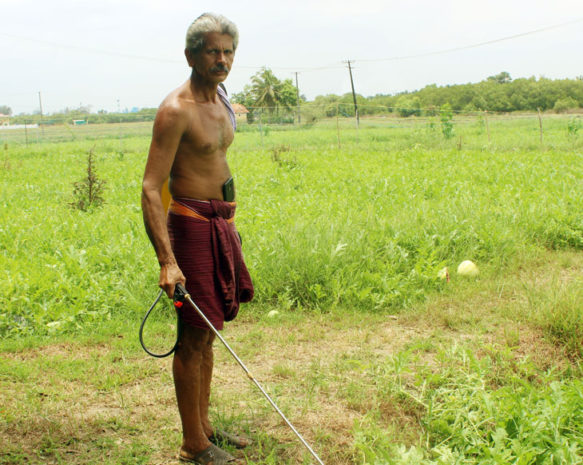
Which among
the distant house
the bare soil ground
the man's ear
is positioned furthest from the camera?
the distant house

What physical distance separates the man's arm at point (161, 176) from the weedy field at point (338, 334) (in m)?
1.20

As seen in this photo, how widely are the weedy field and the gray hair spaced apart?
2.14 meters

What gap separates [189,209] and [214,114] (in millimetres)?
501

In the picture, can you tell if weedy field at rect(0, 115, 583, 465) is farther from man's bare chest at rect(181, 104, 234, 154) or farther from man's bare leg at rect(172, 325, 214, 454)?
man's bare chest at rect(181, 104, 234, 154)

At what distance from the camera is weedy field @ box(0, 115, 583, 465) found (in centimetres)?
314

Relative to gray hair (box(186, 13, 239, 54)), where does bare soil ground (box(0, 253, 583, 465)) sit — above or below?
below

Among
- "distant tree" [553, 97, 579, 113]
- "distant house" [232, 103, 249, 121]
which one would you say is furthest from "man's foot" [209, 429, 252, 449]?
"distant tree" [553, 97, 579, 113]

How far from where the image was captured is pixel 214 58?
107 inches

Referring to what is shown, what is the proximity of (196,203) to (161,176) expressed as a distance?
0.27 meters

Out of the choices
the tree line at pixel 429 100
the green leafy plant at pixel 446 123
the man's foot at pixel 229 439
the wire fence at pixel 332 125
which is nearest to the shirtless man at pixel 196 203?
the man's foot at pixel 229 439

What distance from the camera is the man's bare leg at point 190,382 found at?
2924 millimetres

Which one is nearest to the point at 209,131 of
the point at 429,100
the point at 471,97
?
the point at 471,97

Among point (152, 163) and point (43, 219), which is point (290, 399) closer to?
point (152, 163)

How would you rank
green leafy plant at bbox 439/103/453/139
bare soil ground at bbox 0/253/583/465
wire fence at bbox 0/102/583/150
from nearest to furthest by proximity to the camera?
bare soil ground at bbox 0/253/583/465 < green leafy plant at bbox 439/103/453/139 < wire fence at bbox 0/102/583/150
